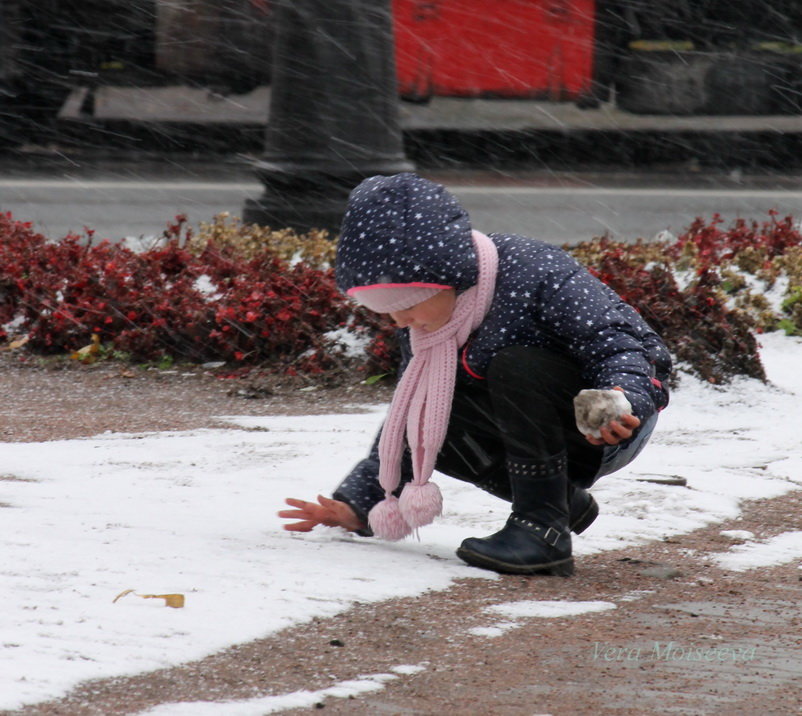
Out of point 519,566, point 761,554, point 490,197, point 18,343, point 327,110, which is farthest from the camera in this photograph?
point 490,197

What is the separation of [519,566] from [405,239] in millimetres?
833

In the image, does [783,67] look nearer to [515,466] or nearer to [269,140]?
[269,140]

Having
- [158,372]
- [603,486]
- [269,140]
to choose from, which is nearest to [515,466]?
[603,486]

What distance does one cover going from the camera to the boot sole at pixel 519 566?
295cm

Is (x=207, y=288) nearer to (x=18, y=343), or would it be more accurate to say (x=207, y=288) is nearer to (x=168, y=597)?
(x=18, y=343)

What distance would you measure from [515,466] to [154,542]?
35.2 inches

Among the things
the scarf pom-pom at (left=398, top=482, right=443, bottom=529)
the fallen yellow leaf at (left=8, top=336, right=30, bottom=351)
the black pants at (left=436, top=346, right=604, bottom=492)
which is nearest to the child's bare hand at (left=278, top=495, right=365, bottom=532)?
the scarf pom-pom at (left=398, top=482, right=443, bottom=529)

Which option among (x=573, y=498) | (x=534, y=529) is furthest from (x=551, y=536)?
(x=573, y=498)

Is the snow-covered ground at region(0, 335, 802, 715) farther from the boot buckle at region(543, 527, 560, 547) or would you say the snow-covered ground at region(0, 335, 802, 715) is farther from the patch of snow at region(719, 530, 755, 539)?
the boot buckle at region(543, 527, 560, 547)

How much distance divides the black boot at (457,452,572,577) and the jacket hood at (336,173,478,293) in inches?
19.3

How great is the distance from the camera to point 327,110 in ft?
24.7

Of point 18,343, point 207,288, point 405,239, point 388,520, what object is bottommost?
point 18,343

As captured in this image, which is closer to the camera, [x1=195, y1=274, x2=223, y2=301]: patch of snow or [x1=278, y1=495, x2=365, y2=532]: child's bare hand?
[x1=278, y1=495, x2=365, y2=532]: child's bare hand

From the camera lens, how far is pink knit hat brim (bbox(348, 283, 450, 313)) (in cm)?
282
